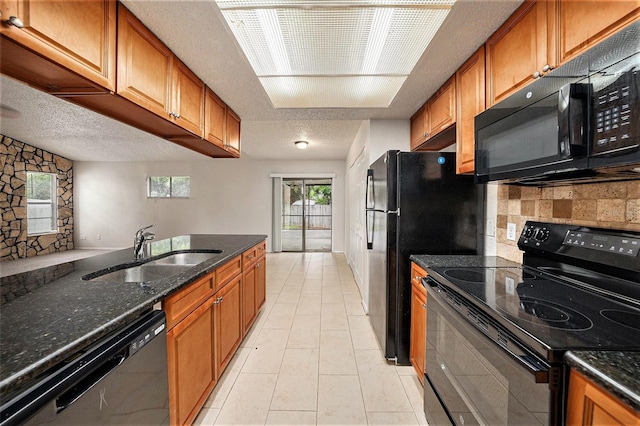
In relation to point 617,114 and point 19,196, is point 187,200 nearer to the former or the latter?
point 19,196

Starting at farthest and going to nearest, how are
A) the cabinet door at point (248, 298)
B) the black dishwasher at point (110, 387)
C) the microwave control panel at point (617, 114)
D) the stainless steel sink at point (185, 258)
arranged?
the cabinet door at point (248, 298) → the stainless steel sink at point (185, 258) → the microwave control panel at point (617, 114) → the black dishwasher at point (110, 387)

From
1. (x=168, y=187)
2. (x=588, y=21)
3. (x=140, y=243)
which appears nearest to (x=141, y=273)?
(x=140, y=243)

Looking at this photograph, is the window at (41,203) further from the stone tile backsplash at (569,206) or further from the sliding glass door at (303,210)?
the stone tile backsplash at (569,206)

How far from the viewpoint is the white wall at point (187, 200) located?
6793mm

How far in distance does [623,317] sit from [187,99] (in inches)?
99.3

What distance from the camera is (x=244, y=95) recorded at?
2.34 m

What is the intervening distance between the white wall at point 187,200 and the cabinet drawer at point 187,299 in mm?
5204

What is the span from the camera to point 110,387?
0.84 metres

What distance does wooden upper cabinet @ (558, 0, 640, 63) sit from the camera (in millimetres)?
860

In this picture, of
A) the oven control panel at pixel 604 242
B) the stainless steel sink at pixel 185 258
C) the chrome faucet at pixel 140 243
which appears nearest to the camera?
the oven control panel at pixel 604 242

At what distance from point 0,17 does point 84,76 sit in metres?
0.29

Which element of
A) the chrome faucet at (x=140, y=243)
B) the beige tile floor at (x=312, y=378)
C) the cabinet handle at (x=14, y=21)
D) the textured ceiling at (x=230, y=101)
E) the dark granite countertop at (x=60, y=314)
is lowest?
the beige tile floor at (x=312, y=378)

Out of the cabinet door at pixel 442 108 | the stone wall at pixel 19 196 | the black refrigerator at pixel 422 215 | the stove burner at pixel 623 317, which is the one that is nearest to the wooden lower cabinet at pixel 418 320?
the black refrigerator at pixel 422 215

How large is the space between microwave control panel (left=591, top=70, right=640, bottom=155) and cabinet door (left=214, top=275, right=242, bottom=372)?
1.98 metres
